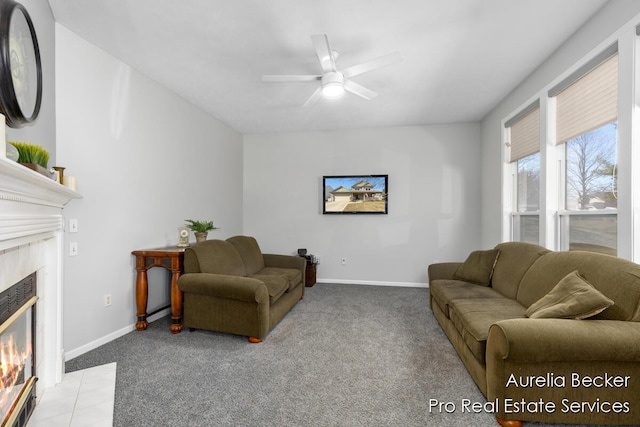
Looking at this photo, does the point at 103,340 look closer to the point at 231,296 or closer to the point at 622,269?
the point at 231,296

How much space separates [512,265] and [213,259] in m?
3.03

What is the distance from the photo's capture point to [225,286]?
8.96 feet

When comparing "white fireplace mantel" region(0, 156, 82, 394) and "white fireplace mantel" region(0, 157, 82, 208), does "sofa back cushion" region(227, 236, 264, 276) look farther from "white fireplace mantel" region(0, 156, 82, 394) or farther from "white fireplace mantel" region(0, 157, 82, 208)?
"white fireplace mantel" region(0, 157, 82, 208)

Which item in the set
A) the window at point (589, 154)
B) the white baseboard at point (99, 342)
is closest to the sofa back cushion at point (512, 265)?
the window at point (589, 154)

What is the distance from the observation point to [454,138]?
4.82 metres

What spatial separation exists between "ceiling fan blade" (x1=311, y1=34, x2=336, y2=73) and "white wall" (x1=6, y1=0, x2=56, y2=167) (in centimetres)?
181

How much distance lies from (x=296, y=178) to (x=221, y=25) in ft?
10.5

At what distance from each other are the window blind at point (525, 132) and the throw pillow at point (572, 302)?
183 cm

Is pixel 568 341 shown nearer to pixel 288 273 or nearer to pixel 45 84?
pixel 288 273

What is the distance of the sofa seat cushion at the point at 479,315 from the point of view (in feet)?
6.32

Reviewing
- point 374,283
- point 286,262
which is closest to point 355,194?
point 374,283

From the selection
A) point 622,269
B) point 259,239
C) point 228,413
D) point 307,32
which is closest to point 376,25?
point 307,32

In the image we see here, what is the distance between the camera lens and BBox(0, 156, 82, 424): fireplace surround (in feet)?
3.96

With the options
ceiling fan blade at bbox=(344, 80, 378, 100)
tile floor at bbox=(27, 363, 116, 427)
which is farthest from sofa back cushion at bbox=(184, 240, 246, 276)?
ceiling fan blade at bbox=(344, 80, 378, 100)
